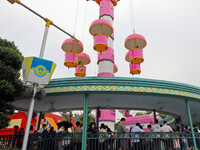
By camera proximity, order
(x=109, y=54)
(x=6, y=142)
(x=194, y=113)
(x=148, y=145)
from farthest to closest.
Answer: (x=109, y=54) < (x=194, y=113) < (x=6, y=142) < (x=148, y=145)

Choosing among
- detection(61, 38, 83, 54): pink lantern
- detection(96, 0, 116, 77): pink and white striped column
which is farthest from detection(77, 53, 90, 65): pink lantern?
detection(61, 38, 83, 54): pink lantern

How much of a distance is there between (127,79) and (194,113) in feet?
27.1

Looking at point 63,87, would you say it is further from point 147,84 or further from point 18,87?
point 147,84

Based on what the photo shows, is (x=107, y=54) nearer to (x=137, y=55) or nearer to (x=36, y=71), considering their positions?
(x=137, y=55)

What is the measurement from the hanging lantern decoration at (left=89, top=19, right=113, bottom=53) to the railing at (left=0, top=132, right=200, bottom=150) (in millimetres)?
7393

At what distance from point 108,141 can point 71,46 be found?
10397 millimetres

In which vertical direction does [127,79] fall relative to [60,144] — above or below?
above

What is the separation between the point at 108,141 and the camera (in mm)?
7613

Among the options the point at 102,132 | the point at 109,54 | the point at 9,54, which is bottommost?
the point at 102,132

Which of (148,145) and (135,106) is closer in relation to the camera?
(148,145)

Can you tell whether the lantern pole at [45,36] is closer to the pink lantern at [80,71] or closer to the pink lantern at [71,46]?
the pink lantern at [71,46]

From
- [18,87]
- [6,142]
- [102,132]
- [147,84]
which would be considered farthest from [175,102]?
[6,142]

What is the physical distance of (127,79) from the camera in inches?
345

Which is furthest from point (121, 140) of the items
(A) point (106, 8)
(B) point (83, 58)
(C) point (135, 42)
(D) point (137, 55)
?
(A) point (106, 8)
